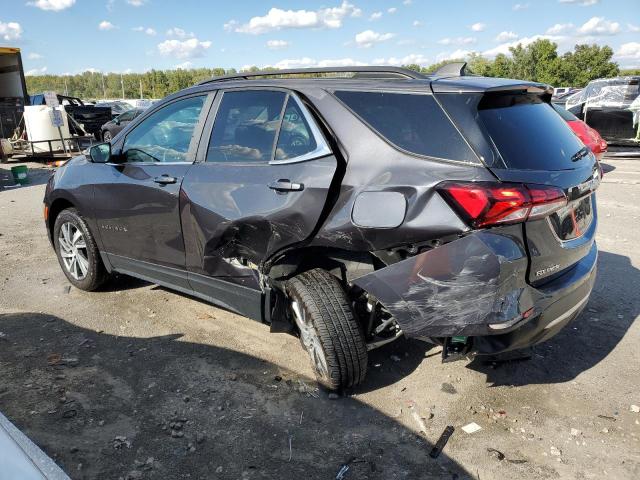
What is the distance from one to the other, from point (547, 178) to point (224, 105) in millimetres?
2163

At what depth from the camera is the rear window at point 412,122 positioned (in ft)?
8.43

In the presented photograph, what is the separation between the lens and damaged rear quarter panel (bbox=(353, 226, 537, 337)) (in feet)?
7.94

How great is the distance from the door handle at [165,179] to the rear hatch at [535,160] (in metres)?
1.95

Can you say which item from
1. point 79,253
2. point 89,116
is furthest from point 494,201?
point 89,116

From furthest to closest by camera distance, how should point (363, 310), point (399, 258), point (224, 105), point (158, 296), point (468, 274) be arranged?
point (158, 296), point (224, 105), point (363, 310), point (399, 258), point (468, 274)

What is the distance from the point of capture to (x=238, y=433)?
110 inches

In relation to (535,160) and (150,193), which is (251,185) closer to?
(150,193)

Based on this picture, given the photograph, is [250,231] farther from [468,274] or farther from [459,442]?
[459,442]

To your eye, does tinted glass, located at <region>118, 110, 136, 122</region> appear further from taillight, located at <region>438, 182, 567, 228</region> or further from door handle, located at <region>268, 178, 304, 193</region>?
taillight, located at <region>438, 182, 567, 228</region>

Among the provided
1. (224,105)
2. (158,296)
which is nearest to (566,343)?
(224,105)

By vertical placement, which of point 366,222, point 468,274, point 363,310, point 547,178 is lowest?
point 363,310

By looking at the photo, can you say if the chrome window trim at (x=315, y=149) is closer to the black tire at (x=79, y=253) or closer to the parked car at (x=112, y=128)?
the black tire at (x=79, y=253)

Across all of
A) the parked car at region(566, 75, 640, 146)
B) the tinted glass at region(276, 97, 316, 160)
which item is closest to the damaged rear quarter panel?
the tinted glass at region(276, 97, 316, 160)

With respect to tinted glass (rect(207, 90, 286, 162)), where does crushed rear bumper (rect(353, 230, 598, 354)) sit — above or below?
below
